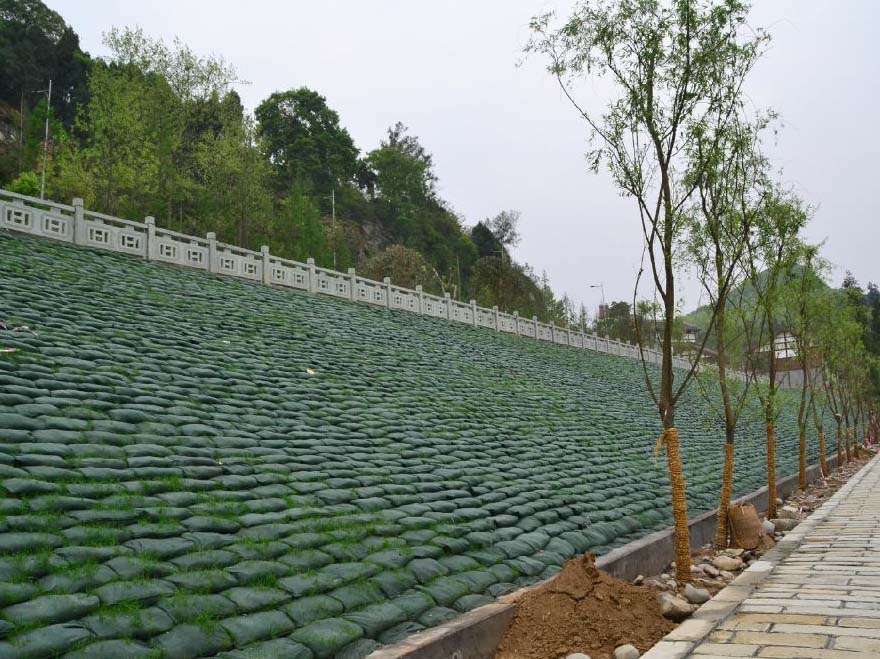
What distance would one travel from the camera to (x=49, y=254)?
10.7m

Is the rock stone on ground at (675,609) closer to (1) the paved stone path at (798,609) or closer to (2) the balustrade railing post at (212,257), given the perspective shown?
(1) the paved stone path at (798,609)

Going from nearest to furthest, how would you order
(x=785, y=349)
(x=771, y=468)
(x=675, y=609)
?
(x=675, y=609) → (x=771, y=468) → (x=785, y=349)

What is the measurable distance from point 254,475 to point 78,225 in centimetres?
867

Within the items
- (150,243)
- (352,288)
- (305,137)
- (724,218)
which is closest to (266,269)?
(352,288)

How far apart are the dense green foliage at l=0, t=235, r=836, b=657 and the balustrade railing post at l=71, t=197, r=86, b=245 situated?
36cm

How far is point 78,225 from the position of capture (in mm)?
11867

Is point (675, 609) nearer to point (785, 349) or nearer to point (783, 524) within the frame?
point (783, 524)

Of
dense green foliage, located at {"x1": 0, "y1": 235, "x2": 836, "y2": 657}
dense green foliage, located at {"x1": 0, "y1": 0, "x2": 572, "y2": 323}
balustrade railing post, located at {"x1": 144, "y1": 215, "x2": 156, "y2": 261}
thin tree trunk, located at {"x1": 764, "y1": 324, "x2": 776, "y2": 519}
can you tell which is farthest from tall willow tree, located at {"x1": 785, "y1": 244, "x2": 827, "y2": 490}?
dense green foliage, located at {"x1": 0, "y1": 0, "x2": 572, "y2": 323}

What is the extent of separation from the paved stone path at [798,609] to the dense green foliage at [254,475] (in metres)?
1.27

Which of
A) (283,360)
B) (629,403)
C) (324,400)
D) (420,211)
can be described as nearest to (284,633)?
(324,400)

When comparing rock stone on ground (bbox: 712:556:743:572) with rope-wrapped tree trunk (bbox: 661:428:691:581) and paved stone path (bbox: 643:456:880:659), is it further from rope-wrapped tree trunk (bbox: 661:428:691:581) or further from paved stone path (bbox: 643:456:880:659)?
rope-wrapped tree trunk (bbox: 661:428:691:581)

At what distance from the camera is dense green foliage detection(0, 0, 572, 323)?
2192 centimetres

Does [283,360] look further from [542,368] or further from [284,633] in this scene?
[542,368]

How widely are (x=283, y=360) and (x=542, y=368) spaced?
9.27m
